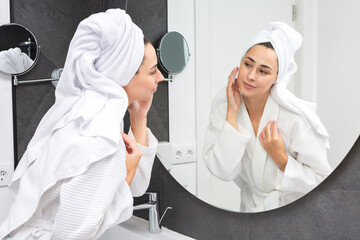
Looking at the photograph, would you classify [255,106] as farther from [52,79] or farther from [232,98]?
[52,79]

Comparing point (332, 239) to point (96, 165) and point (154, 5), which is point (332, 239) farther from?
point (154, 5)

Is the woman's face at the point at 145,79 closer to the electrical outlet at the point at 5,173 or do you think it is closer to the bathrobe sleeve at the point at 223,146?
the bathrobe sleeve at the point at 223,146

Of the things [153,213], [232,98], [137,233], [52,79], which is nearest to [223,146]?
[232,98]

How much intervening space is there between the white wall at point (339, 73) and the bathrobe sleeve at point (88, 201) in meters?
0.55

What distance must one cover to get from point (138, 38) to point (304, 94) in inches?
18.5

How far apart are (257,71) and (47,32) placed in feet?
3.39

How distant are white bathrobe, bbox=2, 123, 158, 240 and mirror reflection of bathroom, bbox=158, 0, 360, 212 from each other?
382 mm

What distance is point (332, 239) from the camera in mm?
1044

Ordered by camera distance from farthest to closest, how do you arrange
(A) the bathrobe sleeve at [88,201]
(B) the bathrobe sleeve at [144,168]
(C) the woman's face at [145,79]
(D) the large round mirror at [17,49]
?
(D) the large round mirror at [17,49], (B) the bathrobe sleeve at [144,168], (C) the woman's face at [145,79], (A) the bathrobe sleeve at [88,201]

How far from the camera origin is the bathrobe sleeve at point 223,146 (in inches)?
46.8

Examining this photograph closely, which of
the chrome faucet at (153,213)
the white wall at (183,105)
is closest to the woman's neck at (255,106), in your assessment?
the white wall at (183,105)

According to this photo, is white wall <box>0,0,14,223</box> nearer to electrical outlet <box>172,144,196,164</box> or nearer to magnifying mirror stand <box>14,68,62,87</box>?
magnifying mirror stand <box>14,68,62,87</box>

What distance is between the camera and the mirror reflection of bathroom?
99 cm

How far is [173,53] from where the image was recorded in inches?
58.0
